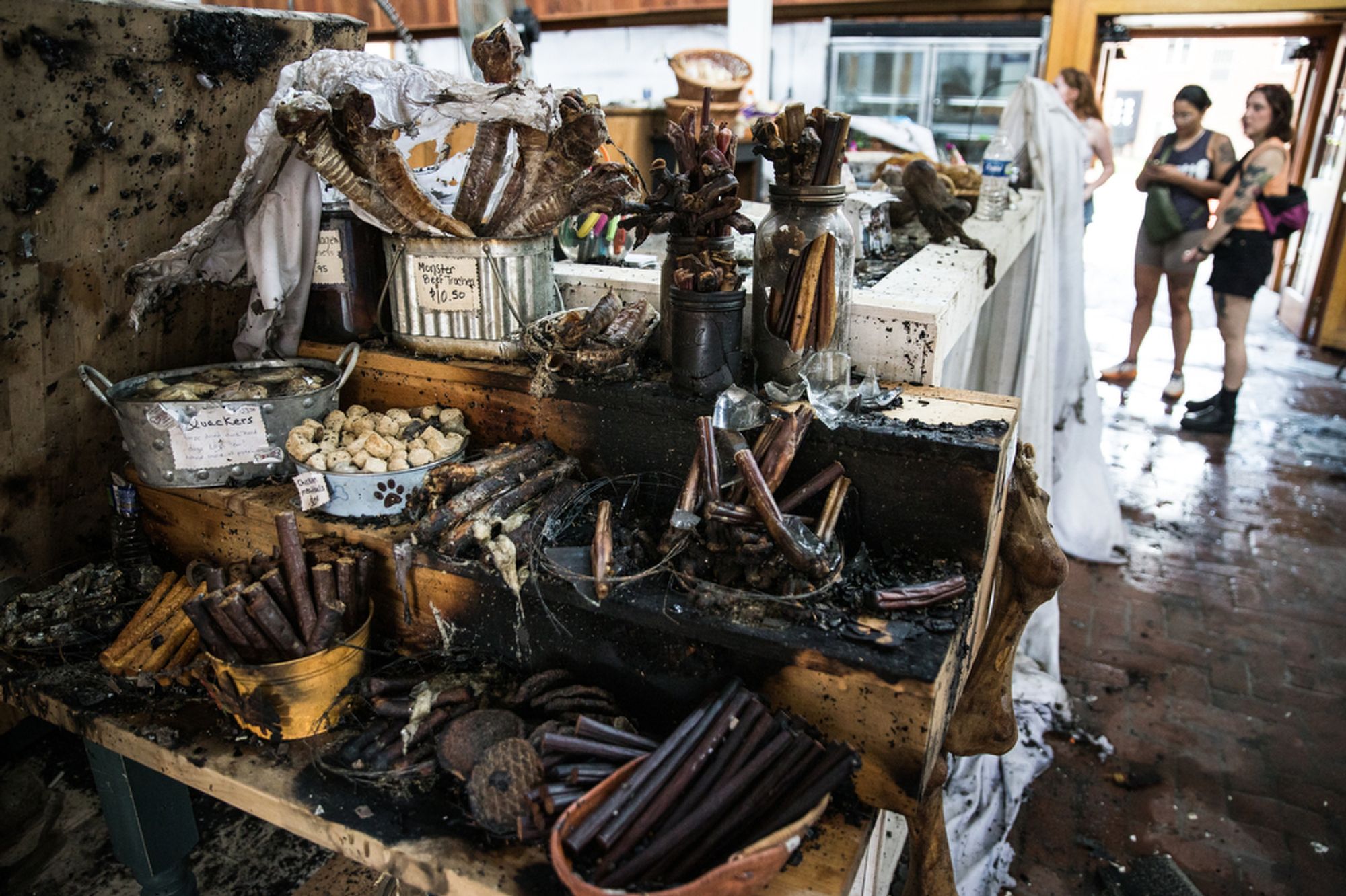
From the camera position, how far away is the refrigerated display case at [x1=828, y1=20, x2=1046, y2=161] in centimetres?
801

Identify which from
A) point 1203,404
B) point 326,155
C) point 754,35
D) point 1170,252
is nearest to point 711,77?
point 754,35

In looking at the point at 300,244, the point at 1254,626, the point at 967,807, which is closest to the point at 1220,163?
the point at 1254,626

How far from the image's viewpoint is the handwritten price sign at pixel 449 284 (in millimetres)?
2447

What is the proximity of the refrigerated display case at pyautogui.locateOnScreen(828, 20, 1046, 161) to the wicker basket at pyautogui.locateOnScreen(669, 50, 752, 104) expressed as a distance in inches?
66.2

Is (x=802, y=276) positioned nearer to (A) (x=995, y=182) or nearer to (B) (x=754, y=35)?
(A) (x=995, y=182)

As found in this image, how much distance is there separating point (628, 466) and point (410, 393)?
2.55ft

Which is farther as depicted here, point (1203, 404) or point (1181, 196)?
point (1203, 404)

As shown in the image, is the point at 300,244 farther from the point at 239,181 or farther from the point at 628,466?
the point at 628,466

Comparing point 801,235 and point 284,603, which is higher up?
point 801,235

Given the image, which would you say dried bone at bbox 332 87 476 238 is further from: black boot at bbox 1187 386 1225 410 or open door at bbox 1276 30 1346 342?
open door at bbox 1276 30 1346 342

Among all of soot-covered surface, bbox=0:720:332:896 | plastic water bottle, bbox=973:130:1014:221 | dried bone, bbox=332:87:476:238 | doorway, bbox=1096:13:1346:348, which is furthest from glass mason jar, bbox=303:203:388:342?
doorway, bbox=1096:13:1346:348

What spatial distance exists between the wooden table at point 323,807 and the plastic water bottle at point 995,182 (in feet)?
9.67

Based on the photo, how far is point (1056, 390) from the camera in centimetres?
441

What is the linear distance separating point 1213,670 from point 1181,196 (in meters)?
4.38
